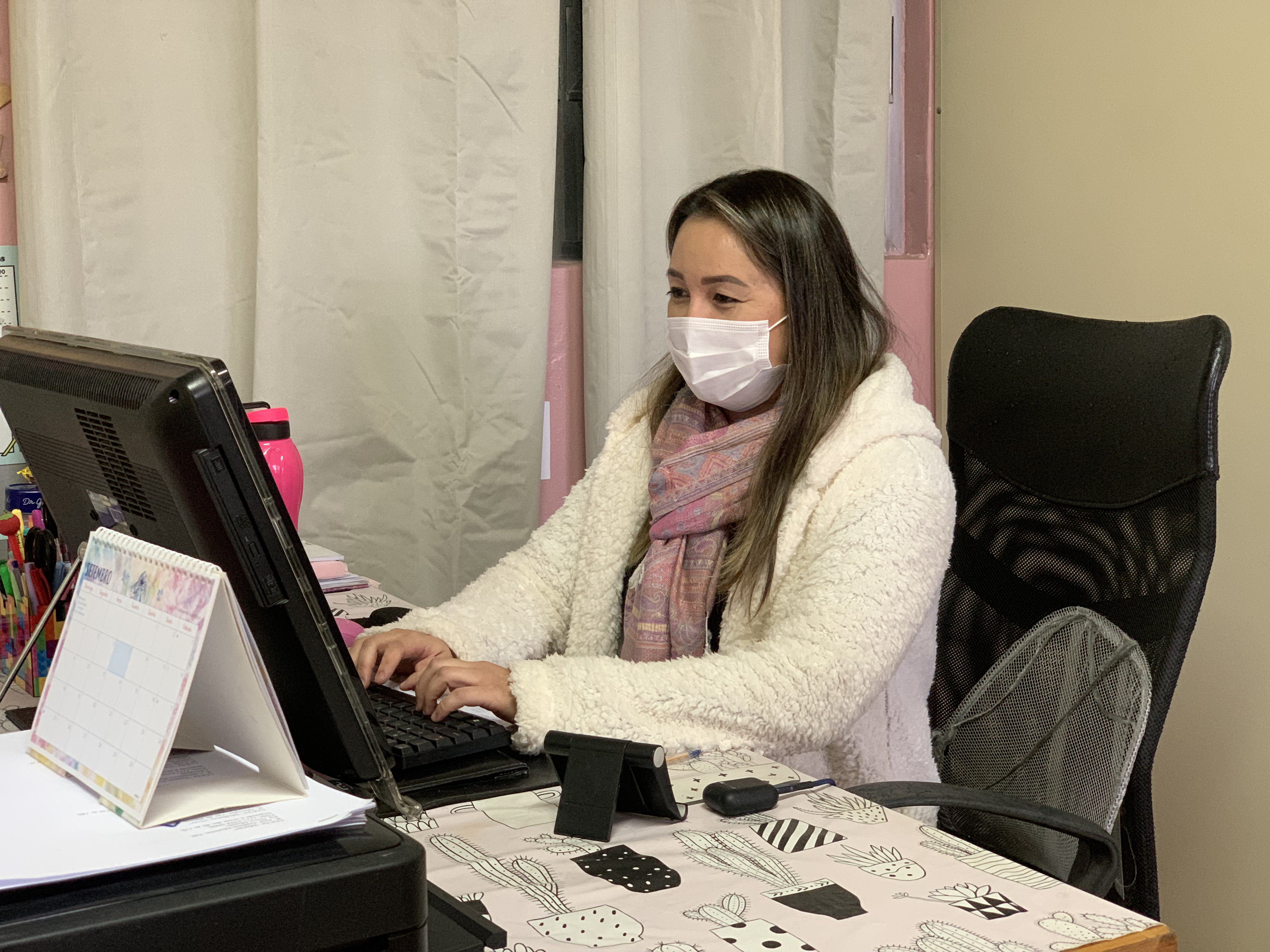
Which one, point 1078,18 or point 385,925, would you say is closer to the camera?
point 385,925

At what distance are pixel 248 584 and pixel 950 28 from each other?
2.24 meters

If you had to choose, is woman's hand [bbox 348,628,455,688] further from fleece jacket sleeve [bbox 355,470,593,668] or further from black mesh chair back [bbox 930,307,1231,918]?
black mesh chair back [bbox 930,307,1231,918]

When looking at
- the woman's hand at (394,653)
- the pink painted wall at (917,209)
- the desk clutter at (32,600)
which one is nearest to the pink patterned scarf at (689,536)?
the woman's hand at (394,653)

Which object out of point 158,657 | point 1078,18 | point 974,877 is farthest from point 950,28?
point 158,657

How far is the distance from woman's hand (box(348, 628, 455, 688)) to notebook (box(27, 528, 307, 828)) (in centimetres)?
61

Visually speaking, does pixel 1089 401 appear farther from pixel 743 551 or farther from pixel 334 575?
pixel 334 575

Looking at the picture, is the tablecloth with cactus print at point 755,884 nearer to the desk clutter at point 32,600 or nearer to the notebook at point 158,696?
the notebook at point 158,696

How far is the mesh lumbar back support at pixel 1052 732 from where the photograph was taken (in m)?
1.34

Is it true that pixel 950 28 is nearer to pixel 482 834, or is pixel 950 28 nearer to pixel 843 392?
pixel 843 392

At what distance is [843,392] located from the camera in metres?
1.50

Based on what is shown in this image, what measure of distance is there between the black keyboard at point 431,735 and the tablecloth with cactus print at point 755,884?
0.25 ft

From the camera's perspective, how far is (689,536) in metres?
1.54

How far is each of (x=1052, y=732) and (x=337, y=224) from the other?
4.28ft

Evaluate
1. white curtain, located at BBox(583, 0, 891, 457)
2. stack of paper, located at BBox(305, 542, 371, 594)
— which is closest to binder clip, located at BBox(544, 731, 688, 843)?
stack of paper, located at BBox(305, 542, 371, 594)
